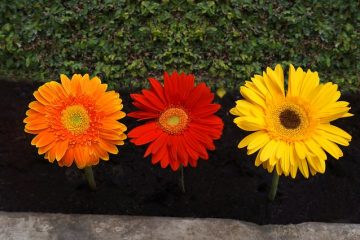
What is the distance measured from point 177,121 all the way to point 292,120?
315 millimetres

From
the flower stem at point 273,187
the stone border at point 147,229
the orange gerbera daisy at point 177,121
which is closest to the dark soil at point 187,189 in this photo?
the flower stem at point 273,187

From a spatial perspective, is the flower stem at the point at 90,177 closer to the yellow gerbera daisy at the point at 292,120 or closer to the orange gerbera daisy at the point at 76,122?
the orange gerbera daisy at the point at 76,122

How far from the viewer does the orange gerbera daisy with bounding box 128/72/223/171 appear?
1.43 m

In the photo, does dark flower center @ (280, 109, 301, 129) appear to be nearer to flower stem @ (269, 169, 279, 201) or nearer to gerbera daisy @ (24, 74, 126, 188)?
flower stem @ (269, 169, 279, 201)

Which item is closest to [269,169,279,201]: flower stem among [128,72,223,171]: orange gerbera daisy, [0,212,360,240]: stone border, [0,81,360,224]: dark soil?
[0,81,360,224]: dark soil

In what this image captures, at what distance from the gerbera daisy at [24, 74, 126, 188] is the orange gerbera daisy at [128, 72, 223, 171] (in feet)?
0.22

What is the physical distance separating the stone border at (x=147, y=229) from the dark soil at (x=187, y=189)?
0.17 meters

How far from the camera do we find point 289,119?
4.79 ft

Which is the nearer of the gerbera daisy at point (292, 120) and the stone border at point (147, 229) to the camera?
the gerbera daisy at point (292, 120)

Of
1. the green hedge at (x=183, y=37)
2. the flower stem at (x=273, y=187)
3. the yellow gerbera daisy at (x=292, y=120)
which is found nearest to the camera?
the yellow gerbera daisy at (x=292, y=120)

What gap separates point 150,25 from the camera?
6.91 ft

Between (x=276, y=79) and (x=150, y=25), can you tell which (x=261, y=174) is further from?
(x=150, y=25)

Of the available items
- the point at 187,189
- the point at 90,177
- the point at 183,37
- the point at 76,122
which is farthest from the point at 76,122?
the point at 183,37

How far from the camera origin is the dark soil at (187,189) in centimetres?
172
